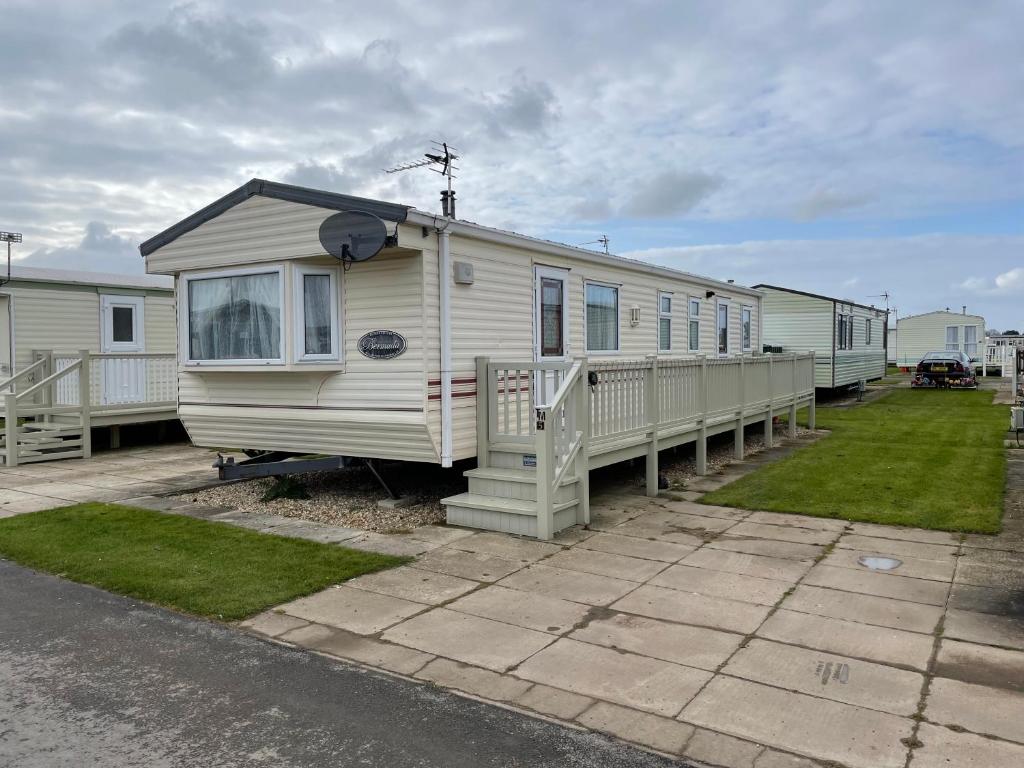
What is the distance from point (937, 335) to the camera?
43375 mm

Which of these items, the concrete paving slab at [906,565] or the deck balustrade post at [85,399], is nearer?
the concrete paving slab at [906,565]

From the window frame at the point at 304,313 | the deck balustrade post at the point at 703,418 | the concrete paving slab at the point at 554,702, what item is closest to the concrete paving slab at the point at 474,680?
the concrete paving slab at the point at 554,702

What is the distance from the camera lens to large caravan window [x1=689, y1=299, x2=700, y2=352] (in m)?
12.3

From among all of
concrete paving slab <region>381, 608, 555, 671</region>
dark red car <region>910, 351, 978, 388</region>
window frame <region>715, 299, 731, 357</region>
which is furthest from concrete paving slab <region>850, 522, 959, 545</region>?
dark red car <region>910, 351, 978, 388</region>

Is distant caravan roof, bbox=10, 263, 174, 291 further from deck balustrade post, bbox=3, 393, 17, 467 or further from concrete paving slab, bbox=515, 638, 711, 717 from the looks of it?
concrete paving slab, bbox=515, 638, 711, 717

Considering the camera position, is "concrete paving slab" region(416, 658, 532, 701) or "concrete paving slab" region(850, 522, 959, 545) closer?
"concrete paving slab" region(416, 658, 532, 701)

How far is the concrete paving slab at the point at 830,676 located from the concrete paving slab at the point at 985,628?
74 centimetres

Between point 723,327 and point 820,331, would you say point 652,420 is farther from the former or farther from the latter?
point 820,331

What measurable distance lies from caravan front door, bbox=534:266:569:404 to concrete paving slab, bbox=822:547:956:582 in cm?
332

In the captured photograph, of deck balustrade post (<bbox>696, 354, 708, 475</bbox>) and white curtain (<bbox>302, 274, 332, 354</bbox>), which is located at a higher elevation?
white curtain (<bbox>302, 274, 332, 354</bbox>)

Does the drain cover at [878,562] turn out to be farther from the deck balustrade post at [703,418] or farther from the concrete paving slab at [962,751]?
the deck balustrade post at [703,418]

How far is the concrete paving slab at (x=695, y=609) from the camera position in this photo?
4469mm

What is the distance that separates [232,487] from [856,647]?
705cm

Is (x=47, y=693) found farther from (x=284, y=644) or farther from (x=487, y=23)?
(x=487, y=23)
